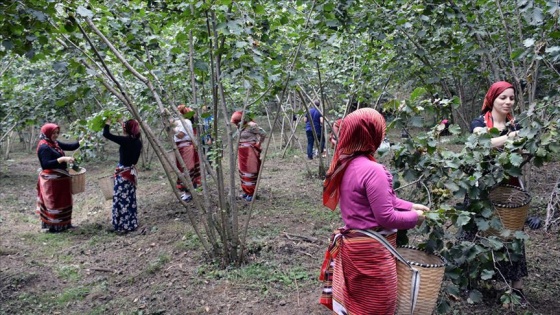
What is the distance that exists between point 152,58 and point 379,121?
3048 mm

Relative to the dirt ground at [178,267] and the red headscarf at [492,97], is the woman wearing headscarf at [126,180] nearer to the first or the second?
the dirt ground at [178,267]

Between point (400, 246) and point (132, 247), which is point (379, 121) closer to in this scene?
point (400, 246)

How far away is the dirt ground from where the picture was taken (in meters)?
3.85

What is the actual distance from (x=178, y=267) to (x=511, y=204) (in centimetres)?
315

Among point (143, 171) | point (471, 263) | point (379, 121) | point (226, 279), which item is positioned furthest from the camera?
point (143, 171)

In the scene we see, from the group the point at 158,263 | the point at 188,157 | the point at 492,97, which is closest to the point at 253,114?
the point at 158,263

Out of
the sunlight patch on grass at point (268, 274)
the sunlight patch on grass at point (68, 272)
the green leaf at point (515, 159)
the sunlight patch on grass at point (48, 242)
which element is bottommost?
the sunlight patch on grass at point (48, 242)

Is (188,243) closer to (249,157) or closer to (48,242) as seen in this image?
(48,242)

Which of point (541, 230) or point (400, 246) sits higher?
point (400, 246)

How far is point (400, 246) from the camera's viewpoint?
268 cm

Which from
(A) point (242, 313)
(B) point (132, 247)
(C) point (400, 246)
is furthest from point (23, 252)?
(C) point (400, 246)

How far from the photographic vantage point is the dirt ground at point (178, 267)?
3850mm

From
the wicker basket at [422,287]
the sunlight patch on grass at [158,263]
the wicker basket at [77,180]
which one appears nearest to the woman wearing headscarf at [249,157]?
the wicker basket at [77,180]

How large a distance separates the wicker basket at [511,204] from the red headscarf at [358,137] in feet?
3.68
